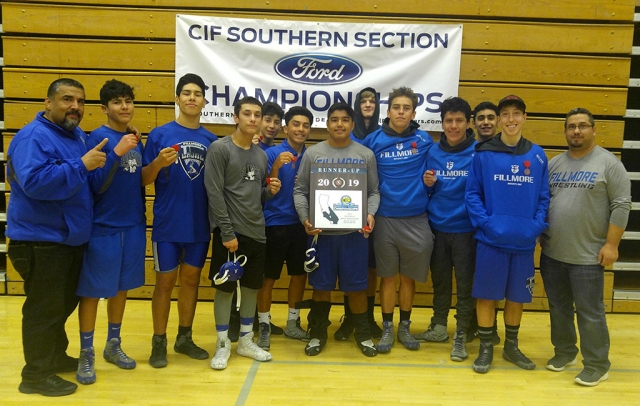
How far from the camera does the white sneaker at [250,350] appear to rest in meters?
3.18

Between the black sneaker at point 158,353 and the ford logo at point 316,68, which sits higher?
the ford logo at point 316,68

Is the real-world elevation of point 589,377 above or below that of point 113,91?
below

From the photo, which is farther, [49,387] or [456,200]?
[456,200]

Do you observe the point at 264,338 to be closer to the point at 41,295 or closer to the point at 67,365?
the point at 67,365

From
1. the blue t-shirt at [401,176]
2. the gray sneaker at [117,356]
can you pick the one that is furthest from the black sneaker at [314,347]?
the gray sneaker at [117,356]

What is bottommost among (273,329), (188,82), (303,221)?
(273,329)

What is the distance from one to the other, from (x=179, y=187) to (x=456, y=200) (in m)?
1.92

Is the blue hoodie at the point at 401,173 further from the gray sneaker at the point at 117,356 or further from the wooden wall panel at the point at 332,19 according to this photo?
the gray sneaker at the point at 117,356

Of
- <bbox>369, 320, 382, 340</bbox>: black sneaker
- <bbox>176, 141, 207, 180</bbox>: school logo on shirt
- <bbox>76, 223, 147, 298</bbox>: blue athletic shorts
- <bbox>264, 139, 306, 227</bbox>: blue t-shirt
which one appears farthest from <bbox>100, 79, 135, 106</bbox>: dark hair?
<bbox>369, 320, 382, 340</bbox>: black sneaker

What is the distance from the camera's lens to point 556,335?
321cm

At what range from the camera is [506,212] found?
3.01 metres

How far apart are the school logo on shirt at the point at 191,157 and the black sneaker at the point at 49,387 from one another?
4.58 feet

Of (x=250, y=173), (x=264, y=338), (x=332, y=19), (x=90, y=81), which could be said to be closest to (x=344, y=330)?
(x=264, y=338)

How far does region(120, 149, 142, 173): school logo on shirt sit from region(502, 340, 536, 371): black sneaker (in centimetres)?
275
